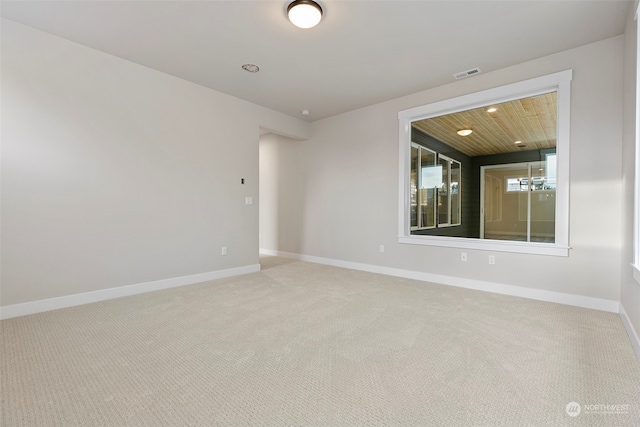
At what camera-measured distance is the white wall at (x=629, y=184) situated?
2.28 metres

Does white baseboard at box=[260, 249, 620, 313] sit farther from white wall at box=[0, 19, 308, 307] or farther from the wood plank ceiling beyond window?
white wall at box=[0, 19, 308, 307]

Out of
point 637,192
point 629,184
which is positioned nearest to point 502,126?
point 629,184

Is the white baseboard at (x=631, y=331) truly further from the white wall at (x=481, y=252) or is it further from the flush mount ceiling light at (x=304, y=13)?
the flush mount ceiling light at (x=304, y=13)

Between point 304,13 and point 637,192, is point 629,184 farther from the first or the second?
point 304,13

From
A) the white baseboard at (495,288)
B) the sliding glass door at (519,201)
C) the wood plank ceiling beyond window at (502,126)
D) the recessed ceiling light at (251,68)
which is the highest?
the recessed ceiling light at (251,68)

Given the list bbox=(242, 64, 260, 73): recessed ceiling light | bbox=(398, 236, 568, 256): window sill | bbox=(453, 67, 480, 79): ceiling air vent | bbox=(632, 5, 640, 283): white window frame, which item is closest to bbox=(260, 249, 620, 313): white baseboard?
bbox=(398, 236, 568, 256): window sill

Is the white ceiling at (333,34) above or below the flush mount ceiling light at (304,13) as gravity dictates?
above

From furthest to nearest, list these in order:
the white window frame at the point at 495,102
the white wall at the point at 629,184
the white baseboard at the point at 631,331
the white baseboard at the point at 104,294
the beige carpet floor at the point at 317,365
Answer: the white window frame at the point at 495,102 < the white baseboard at the point at 104,294 < the white wall at the point at 629,184 < the white baseboard at the point at 631,331 < the beige carpet floor at the point at 317,365

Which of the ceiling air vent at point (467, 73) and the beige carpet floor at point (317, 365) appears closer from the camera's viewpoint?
the beige carpet floor at point (317, 365)

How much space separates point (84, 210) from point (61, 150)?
2.08ft

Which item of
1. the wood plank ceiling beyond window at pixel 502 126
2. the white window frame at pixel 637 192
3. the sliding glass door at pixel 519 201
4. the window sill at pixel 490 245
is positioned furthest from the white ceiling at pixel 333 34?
the window sill at pixel 490 245

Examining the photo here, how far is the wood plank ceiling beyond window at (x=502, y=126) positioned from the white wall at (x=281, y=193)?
249 cm

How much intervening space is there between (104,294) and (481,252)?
4.47m

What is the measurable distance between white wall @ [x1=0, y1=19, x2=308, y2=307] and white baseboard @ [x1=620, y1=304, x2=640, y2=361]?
14.1 ft
